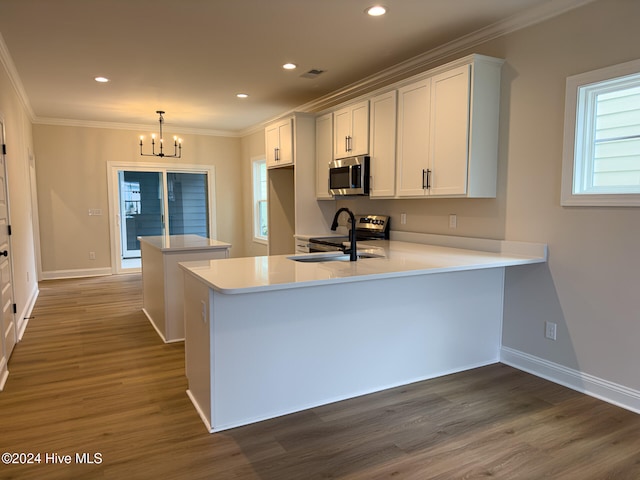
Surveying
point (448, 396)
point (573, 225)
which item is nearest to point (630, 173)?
point (573, 225)

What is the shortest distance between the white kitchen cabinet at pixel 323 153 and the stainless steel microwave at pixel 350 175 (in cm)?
19

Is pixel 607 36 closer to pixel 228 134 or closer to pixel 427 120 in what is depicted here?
pixel 427 120

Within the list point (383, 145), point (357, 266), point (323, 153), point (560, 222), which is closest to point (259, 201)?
point (323, 153)

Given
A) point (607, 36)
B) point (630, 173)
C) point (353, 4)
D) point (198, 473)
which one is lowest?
point (198, 473)

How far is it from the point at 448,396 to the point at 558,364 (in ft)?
2.85

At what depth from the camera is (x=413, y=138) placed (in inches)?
141

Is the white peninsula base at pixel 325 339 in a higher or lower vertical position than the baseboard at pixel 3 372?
higher

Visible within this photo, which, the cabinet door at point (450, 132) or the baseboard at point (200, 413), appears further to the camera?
the cabinet door at point (450, 132)

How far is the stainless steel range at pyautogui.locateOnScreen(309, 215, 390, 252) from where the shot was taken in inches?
172

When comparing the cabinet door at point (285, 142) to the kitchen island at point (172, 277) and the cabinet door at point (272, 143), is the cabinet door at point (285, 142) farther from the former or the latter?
the kitchen island at point (172, 277)

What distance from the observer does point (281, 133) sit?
17.3 ft

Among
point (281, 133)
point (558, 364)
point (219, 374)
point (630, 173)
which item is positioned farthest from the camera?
point (281, 133)

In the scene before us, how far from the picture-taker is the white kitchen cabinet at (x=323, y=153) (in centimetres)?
477

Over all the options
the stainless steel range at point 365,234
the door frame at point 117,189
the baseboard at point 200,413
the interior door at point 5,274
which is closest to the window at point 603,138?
the stainless steel range at point 365,234
